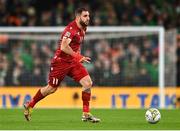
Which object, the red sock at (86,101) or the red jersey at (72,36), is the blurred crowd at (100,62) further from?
the red sock at (86,101)

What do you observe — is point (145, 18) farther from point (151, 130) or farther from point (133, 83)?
point (151, 130)

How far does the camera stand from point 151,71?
896 inches

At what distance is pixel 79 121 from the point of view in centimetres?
1413

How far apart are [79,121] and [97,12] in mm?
12066

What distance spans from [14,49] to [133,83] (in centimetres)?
384

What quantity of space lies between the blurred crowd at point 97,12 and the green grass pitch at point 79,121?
8656 mm

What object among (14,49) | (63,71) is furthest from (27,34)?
(63,71)

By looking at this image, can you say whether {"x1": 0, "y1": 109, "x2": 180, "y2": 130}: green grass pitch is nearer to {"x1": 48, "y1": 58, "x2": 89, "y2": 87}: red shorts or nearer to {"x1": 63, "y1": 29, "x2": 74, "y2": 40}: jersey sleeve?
{"x1": 48, "y1": 58, "x2": 89, "y2": 87}: red shorts

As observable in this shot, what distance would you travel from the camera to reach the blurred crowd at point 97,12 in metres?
25.4

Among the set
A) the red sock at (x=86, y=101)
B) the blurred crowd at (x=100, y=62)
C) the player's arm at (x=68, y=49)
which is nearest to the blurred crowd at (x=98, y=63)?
the blurred crowd at (x=100, y=62)

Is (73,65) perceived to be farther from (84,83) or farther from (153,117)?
(153,117)

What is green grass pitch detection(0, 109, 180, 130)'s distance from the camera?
12680mm

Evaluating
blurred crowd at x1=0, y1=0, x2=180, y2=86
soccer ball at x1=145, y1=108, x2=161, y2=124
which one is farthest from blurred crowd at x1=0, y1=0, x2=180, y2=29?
soccer ball at x1=145, y1=108, x2=161, y2=124

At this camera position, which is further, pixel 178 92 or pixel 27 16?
pixel 27 16
